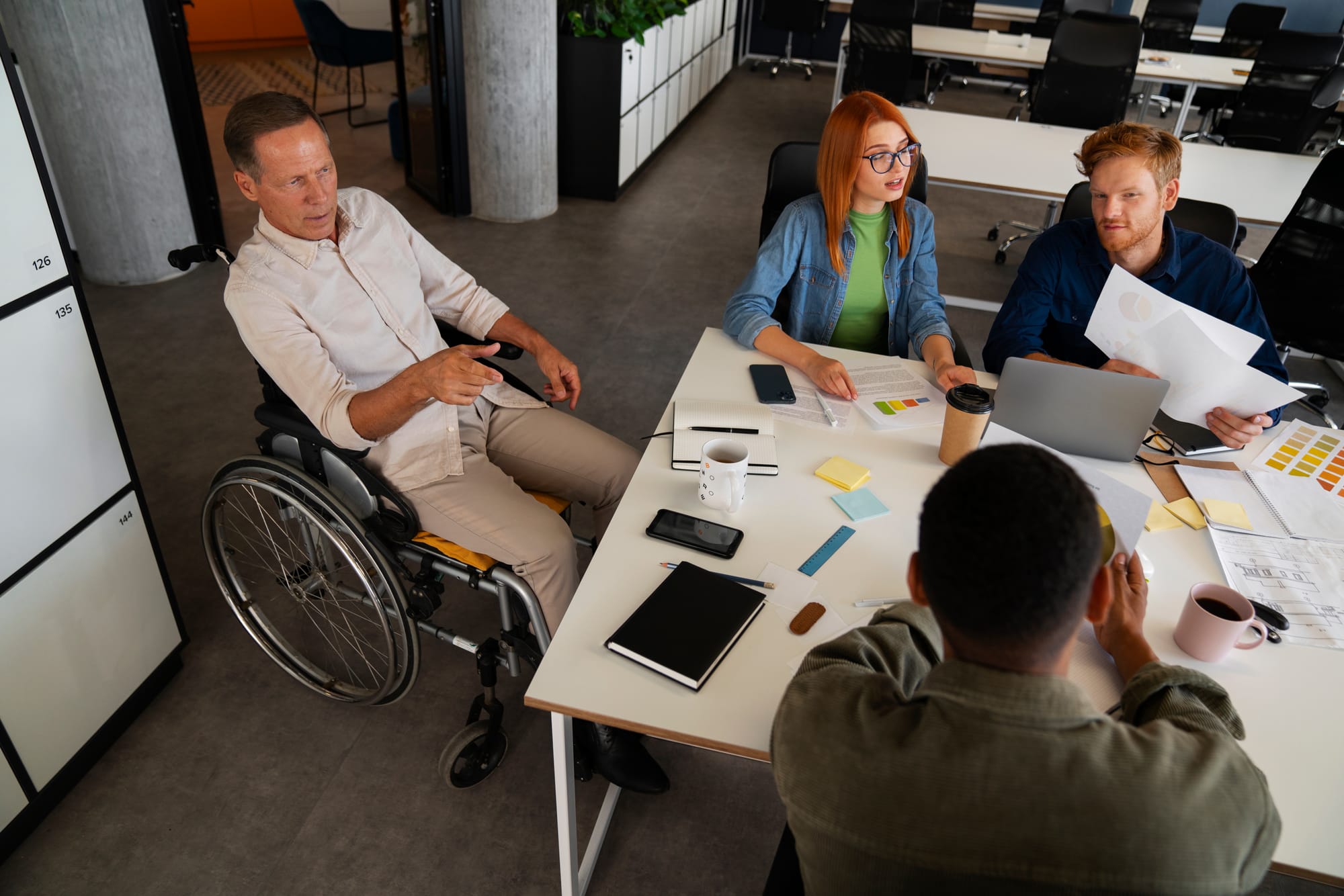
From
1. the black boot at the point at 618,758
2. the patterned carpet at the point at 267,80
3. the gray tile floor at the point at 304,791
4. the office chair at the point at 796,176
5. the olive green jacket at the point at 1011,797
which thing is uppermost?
the office chair at the point at 796,176

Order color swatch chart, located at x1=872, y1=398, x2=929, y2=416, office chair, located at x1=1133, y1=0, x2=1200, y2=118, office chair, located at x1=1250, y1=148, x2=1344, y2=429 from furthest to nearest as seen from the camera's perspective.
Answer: office chair, located at x1=1133, y1=0, x2=1200, y2=118 < office chair, located at x1=1250, y1=148, x2=1344, y2=429 < color swatch chart, located at x1=872, y1=398, x2=929, y2=416

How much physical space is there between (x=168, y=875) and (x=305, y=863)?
0.88 feet

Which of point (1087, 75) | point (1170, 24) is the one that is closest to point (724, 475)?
point (1087, 75)

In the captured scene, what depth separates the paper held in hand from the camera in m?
1.67

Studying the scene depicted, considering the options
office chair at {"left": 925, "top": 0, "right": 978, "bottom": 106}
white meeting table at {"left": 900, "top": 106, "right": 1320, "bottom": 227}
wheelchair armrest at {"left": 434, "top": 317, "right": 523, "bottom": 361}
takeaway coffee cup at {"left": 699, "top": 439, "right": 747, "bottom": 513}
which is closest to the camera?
→ takeaway coffee cup at {"left": 699, "top": 439, "right": 747, "bottom": 513}

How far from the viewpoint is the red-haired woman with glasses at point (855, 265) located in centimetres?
205

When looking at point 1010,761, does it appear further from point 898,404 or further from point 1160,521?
point 898,404

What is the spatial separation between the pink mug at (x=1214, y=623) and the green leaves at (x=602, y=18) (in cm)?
437

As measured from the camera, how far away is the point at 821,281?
226 centimetres

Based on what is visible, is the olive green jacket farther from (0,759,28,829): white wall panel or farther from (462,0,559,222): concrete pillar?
(462,0,559,222): concrete pillar

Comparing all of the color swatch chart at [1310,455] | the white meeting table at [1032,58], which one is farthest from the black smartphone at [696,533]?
the white meeting table at [1032,58]

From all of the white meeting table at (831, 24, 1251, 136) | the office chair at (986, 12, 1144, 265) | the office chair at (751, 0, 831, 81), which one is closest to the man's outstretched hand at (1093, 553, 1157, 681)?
the office chair at (986, 12, 1144, 265)

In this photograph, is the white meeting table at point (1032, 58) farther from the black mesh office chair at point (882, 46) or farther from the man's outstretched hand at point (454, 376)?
the man's outstretched hand at point (454, 376)

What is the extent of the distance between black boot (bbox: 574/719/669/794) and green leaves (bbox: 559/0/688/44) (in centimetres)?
403
